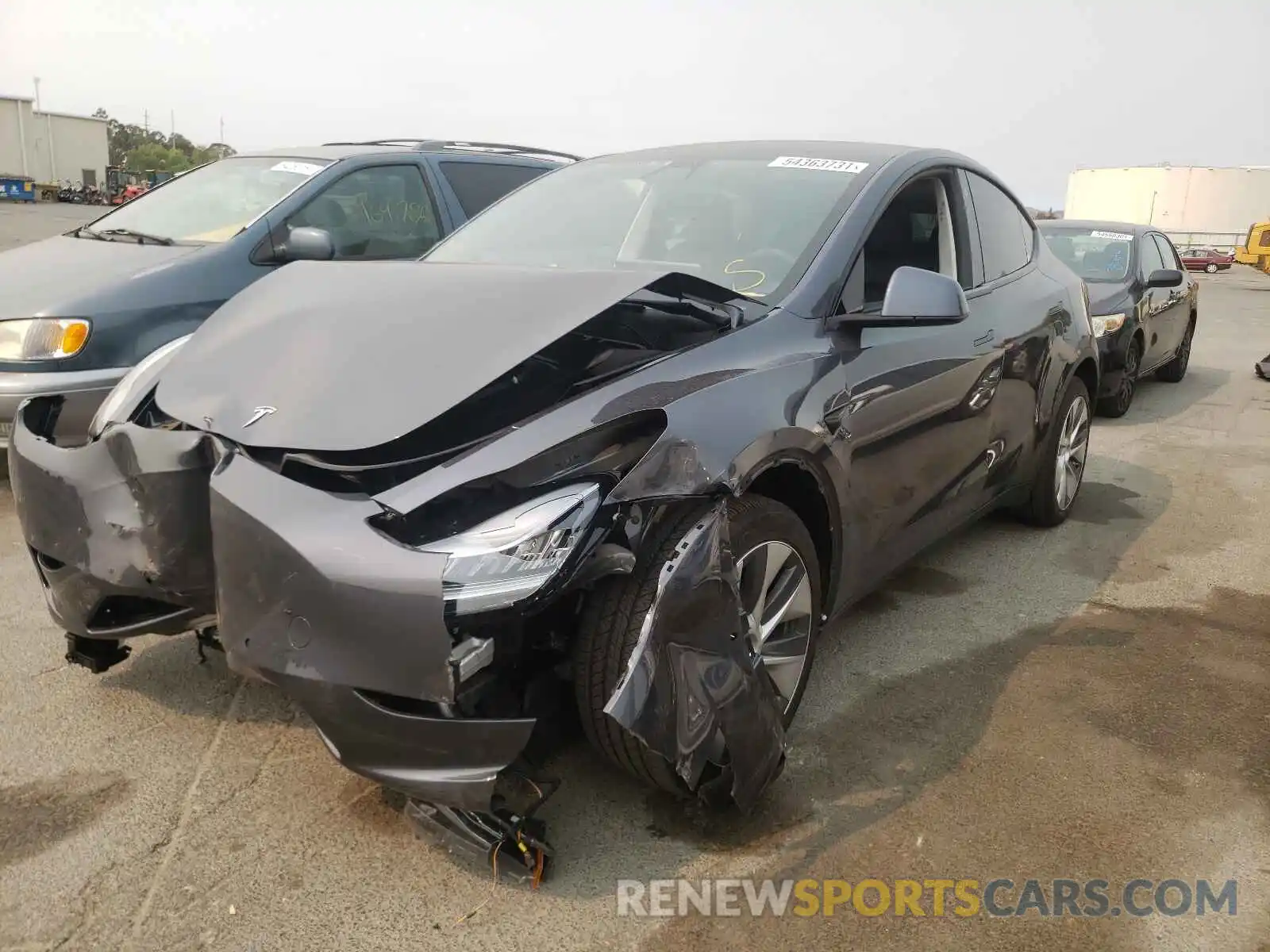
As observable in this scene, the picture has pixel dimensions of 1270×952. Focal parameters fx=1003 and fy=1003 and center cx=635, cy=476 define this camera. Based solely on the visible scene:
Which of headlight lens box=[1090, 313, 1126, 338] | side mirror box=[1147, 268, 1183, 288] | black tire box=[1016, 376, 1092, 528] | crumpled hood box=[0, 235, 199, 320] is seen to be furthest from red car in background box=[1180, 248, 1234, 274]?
crumpled hood box=[0, 235, 199, 320]

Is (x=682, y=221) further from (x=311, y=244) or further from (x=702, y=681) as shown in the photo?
(x=311, y=244)

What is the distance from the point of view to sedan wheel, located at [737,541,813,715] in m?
2.49

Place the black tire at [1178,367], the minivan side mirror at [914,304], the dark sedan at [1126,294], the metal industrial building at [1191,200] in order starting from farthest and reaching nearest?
1. the metal industrial building at [1191,200]
2. the black tire at [1178,367]
3. the dark sedan at [1126,294]
4. the minivan side mirror at [914,304]

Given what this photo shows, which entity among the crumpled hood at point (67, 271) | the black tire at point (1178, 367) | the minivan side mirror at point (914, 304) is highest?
the minivan side mirror at point (914, 304)

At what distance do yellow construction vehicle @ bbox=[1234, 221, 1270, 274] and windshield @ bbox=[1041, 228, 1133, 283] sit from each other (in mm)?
8409

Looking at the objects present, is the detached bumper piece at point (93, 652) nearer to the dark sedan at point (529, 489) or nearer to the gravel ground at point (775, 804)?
the dark sedan at point (529, 489)

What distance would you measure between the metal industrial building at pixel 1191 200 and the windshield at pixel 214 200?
181ft

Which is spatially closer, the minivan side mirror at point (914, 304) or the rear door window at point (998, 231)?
the minivan side mirror at point (914, 304)

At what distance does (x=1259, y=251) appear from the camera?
52.0 feet

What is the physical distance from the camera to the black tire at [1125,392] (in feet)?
26.2

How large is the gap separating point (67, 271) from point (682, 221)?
3258 millimetres

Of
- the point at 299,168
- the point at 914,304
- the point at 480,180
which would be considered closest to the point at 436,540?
the point at 914,304

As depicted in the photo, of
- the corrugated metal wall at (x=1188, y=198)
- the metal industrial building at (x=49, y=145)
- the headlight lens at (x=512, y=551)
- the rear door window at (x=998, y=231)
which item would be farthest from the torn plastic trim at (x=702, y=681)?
the corrugated metal wall at (x=1188, y=198)

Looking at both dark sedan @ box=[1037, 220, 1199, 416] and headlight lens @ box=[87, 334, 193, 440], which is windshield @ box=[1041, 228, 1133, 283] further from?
headlight lens @ box=[87, 334, 193, 440]
